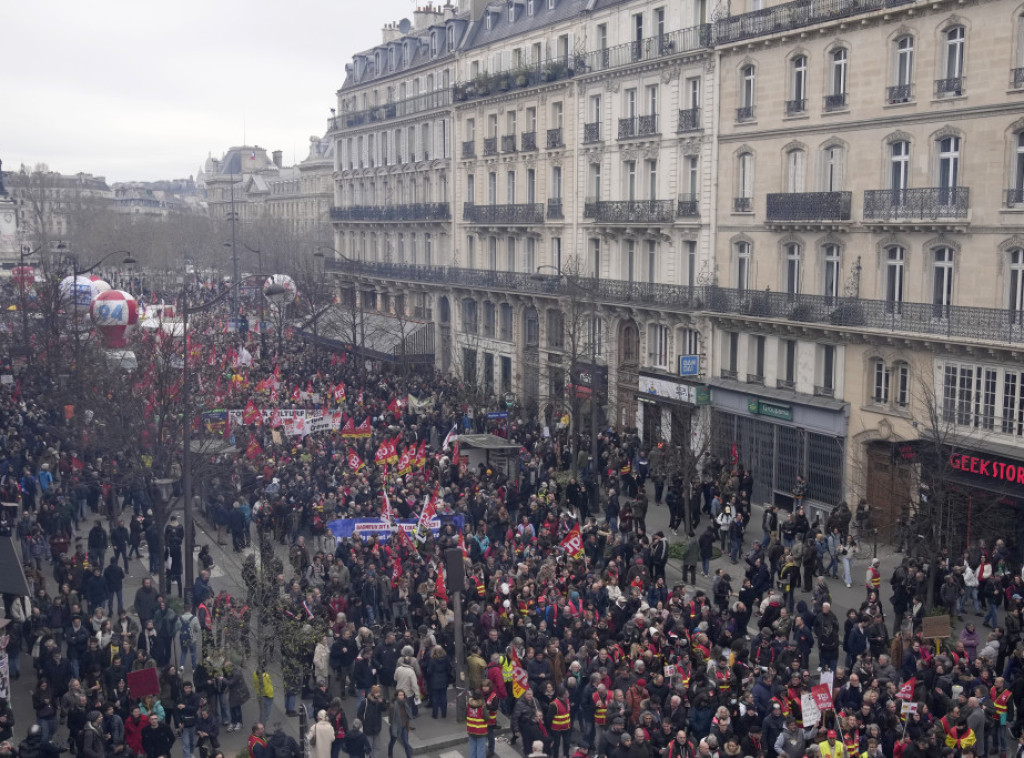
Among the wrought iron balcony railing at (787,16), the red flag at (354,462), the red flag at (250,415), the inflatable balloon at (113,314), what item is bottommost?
the red flag at (354,462)

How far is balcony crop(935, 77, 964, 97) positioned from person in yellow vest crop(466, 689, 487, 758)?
2065 centimetres

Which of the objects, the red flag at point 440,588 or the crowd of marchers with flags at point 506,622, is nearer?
the crowd of marchers with flags at point 506,622

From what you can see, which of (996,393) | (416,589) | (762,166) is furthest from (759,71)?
(416,589)

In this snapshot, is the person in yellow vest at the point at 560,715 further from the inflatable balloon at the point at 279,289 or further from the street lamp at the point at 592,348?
the inflatable balloon at the point at 279,289

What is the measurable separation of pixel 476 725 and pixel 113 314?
85.4ft

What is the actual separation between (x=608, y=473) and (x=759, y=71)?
1346 cm

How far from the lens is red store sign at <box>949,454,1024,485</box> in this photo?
26.7 m

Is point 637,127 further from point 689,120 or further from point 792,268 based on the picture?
point 792,268

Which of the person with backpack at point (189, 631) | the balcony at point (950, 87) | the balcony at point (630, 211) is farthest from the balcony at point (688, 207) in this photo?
the person with backpack at point (189, 631)

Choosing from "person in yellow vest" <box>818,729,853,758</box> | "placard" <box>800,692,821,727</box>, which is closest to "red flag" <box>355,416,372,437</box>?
"placard" <box>800,692,821,727</box>

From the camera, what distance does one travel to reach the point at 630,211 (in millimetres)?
42781

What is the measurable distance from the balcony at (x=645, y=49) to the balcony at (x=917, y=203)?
969cm

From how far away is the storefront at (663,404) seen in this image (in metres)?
38.2

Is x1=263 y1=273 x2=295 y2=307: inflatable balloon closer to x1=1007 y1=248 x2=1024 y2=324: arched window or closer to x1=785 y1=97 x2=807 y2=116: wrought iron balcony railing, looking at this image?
x1=785 y1=97 x2=807 y2=116: wrought iron balcony railing
